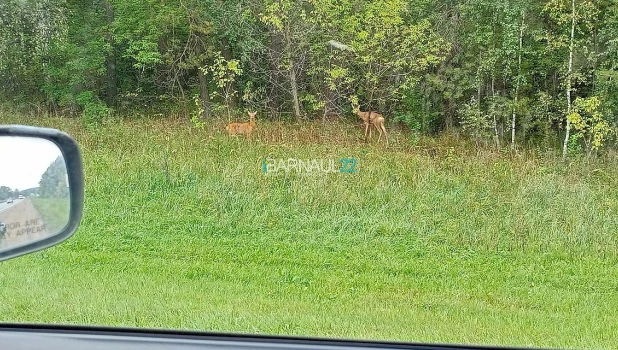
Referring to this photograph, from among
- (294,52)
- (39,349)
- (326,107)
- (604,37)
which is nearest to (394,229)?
(326,107)

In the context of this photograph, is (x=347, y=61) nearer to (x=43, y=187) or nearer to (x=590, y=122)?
(x=590, y=122)

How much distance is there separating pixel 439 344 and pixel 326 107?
191 centimetres

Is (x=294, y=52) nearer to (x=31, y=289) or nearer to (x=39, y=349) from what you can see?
(x=31, y=289)

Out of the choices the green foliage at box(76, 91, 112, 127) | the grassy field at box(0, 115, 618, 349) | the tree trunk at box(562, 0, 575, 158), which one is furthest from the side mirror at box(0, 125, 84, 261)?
the tree trunk at box(562, 0, 575, 158)

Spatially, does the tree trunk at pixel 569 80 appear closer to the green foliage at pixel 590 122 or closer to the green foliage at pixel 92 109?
the green foliage at pixel 590 122

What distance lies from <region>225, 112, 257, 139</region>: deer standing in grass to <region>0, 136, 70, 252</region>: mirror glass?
211cm

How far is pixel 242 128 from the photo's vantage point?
3516mm

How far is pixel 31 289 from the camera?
2.23 meters

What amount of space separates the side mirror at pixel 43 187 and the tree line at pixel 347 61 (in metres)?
1.77

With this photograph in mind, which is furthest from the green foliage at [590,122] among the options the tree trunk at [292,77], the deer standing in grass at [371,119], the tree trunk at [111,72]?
the tree trunk at [111,72]

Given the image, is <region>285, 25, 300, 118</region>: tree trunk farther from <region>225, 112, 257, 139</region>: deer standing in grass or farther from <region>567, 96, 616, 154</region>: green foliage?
<region>567, 96, 616, 154</region>: green foliage

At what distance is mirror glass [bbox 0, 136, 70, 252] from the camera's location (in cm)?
136

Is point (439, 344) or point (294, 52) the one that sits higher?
point (294, 52)

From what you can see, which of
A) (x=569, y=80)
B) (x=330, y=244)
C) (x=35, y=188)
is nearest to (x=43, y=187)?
(x=35, y=188)
